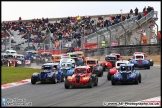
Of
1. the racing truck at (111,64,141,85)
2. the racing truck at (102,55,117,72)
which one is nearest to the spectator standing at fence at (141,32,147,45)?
the racing truck at (102,55,117,72)

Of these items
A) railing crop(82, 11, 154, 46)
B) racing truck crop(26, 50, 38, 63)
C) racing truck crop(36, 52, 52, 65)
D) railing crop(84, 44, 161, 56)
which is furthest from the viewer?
racing truck crop(26, 50, 38, 63)

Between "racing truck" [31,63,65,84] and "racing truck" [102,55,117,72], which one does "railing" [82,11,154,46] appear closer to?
"racing truck" [102,55,117,72]

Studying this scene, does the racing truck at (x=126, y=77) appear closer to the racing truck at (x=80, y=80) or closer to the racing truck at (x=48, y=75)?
the racing truck at (x=80, y=80)

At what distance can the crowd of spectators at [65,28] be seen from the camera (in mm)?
46963

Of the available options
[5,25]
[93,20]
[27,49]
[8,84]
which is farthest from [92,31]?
[8,84]

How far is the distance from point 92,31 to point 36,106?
36212mm

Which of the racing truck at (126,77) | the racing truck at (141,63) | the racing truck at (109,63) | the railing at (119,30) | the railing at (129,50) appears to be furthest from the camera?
the railing at (119,30)

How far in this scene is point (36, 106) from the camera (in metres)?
13.5

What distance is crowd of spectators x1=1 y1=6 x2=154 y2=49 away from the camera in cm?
4696

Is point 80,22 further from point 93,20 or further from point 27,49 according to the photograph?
point 27,49

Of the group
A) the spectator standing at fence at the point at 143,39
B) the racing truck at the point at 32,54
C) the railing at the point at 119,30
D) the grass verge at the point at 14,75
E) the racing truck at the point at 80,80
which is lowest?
the grass verge at the point at 14,75

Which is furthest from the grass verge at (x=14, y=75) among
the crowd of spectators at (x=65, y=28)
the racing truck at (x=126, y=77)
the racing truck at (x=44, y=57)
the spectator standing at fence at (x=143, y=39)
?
the spectator standing at fence at (x=143, y=39)

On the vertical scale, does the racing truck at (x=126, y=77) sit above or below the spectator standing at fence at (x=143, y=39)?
below

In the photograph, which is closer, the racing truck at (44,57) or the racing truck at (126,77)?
the racing truck at (126,77)
